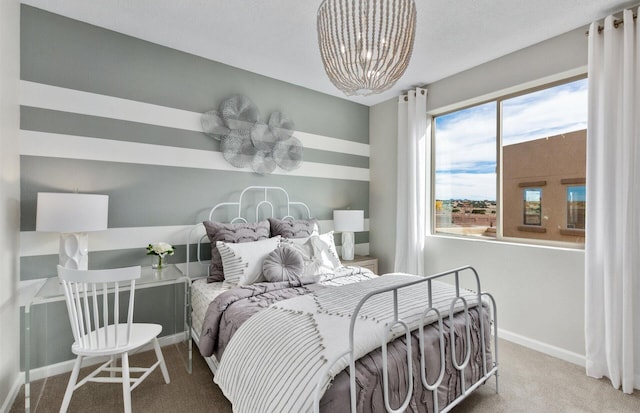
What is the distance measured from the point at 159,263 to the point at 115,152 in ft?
3.21

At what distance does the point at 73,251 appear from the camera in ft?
7.01

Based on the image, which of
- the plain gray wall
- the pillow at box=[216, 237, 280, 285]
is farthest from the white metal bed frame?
the plain gray wall

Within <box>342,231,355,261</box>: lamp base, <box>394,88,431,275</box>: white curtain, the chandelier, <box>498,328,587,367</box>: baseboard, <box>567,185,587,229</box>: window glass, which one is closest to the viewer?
the chandelier

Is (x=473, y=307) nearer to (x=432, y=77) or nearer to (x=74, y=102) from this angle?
(x=432, y=77)

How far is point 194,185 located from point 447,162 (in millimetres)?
2812

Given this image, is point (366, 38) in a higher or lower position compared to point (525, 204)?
higher

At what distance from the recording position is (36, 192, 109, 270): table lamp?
194cm

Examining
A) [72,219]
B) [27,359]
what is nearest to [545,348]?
[27,359]

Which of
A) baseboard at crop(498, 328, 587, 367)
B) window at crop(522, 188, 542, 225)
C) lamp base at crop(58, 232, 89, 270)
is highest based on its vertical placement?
window at crop(522, 188, 542, 225)

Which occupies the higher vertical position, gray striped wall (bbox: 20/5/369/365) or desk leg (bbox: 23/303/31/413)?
gray striped wall (bbox: 20/5/369/365)

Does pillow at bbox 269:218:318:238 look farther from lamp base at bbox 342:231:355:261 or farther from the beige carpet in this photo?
the beige carpet

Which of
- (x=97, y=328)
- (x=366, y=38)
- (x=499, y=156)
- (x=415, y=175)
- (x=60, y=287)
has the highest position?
(x=366, y=38)

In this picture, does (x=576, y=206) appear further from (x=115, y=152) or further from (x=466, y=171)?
(x=115, y=152)

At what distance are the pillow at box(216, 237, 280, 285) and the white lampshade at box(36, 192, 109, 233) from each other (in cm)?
91
